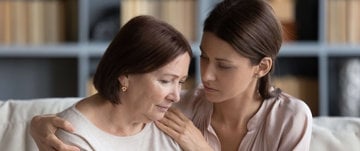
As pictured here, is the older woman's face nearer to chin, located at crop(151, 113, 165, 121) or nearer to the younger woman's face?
chin, located at crop(151, 113, 165, 121)

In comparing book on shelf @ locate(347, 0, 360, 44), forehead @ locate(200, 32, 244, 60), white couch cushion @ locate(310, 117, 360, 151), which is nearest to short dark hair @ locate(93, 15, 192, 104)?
forehead @ locate(200, 32, 244, 60)

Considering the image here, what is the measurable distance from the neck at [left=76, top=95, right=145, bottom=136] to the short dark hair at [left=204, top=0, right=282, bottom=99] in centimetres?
31

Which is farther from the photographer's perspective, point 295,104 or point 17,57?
point 17,57

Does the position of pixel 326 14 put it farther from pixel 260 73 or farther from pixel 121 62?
pixel 121 62

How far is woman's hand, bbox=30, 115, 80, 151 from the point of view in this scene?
1.75 metres

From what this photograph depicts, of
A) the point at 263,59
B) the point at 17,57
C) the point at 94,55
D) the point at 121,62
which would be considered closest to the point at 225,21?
the point at 263,59

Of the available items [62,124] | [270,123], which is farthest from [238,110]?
[62,124]

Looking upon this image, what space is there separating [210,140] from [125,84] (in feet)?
1.24

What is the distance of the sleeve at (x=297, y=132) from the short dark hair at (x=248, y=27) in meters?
A: 0.18

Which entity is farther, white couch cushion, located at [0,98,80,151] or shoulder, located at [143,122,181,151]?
white couch cushion, located at [0,98,80,151]

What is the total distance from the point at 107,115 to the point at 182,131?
22 cm

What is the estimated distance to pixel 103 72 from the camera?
1.79 m

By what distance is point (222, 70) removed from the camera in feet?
6.23

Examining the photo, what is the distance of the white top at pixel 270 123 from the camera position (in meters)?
1.95
